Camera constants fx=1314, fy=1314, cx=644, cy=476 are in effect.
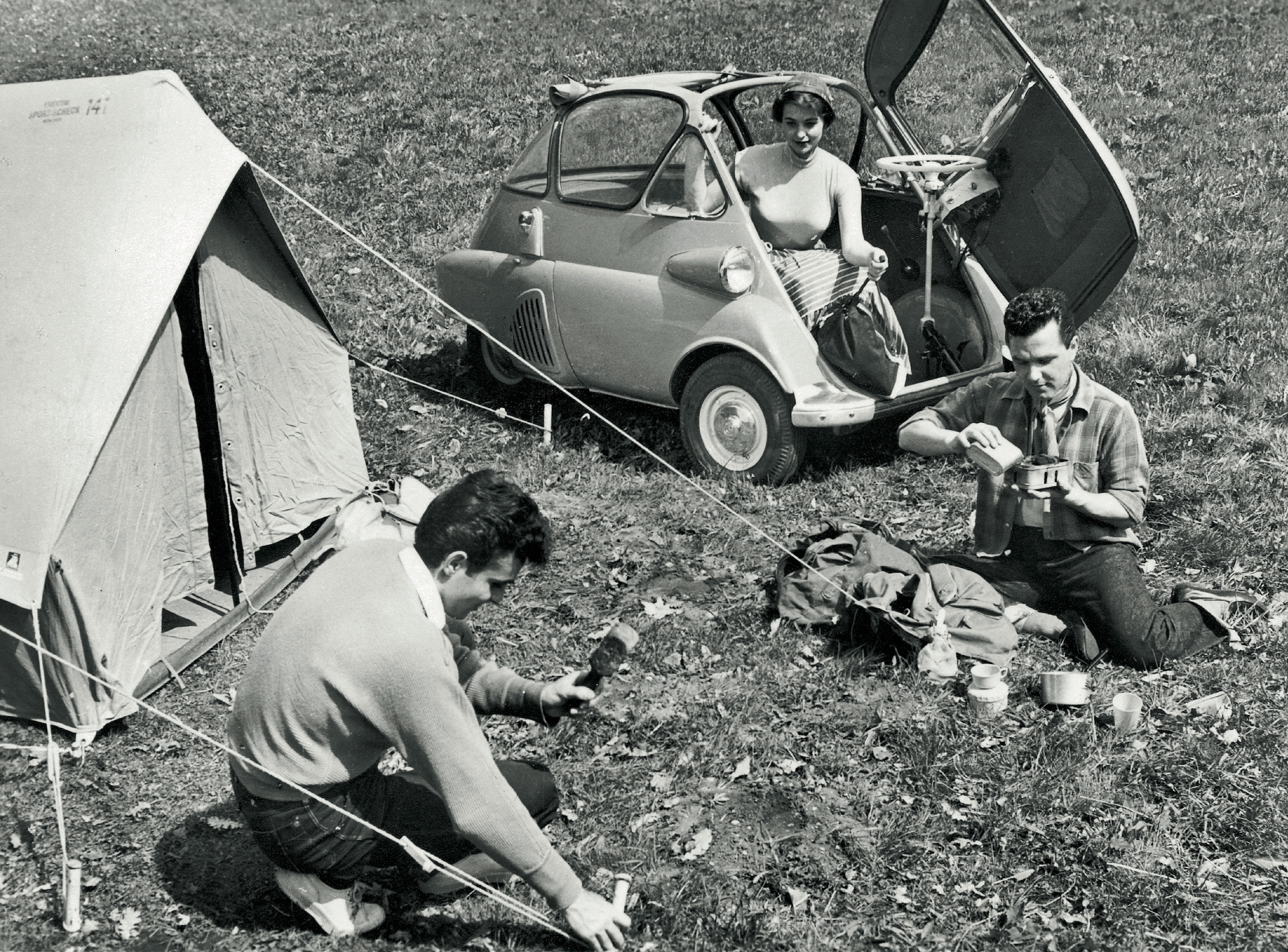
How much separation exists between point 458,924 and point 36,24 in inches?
673

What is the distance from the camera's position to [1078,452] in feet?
16.6

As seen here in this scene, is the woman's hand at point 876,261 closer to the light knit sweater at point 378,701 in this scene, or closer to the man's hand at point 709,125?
the man's hand at point 709,125

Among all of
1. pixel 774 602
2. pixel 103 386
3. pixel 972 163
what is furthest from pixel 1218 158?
pixel 103 386

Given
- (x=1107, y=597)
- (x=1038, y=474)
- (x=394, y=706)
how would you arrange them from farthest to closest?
(x=1107, y=597)
(x=1038, y=474)
(x=394, y=706)

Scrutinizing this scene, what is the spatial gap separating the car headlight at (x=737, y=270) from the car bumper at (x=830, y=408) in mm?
606

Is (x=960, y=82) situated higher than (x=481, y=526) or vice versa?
(x=960, y=82)

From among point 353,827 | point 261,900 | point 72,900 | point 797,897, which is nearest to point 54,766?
point 72,900

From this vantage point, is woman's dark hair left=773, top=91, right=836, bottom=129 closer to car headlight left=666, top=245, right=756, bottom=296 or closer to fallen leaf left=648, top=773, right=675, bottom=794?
car headlight left=666, top=245, right=756, bottom=296

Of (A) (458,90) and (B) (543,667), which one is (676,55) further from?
(B) (543,667)

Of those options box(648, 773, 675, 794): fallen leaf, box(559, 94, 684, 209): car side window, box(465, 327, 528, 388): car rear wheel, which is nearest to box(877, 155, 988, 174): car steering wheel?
box(559, 94, 684, 209): car side window

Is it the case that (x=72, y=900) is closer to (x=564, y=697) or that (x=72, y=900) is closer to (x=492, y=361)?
(x=564, y=697)

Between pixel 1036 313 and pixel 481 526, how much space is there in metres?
2.47

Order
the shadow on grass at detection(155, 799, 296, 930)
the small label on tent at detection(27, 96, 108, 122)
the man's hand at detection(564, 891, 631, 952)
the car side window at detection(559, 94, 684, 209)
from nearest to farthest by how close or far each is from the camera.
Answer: the man's hand at detection(564, 891, 631, 952), the shadow on grass at detection(155, 799, 296, 930), the small label on tent at detection(27, 96, 108, 122), the car side window at detection(559, 94, 684, 209)

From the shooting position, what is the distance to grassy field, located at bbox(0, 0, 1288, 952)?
3.98 meters
